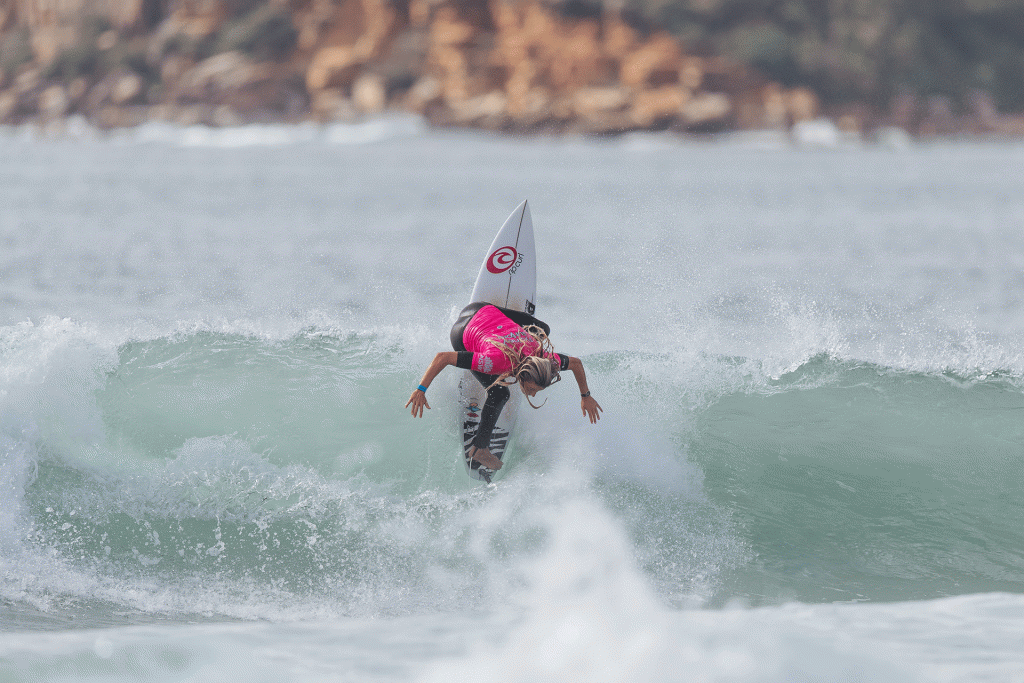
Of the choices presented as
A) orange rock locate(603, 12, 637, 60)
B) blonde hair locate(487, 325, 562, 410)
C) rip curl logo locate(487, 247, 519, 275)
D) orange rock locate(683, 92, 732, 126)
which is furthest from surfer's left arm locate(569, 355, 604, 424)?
orange rock locate(603, 12, 637, 60)

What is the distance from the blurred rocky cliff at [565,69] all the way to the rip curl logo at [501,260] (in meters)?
53.4

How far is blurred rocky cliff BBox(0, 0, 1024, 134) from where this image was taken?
58.4 m

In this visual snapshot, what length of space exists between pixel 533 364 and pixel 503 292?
1.33 metres

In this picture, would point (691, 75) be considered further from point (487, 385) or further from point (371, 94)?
point (487, 385)

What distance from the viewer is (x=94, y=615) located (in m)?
5.31

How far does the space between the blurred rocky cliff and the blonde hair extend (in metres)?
54.4

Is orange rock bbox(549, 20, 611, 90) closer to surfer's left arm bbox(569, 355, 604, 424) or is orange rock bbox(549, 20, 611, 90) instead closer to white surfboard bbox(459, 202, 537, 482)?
white surfboard bbox(459, 202, 537, 482)

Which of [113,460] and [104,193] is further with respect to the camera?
[104,193]

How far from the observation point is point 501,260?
6621mm

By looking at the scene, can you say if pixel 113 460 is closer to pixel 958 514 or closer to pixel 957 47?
pixel 958 514

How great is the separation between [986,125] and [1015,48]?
19.0 feet

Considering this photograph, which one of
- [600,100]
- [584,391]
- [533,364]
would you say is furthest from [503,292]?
[600,100]

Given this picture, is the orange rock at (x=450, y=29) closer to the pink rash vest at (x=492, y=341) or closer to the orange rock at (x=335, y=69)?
the orange rock at (x=335, y=69)

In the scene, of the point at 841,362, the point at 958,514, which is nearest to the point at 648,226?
the point at 841,362
